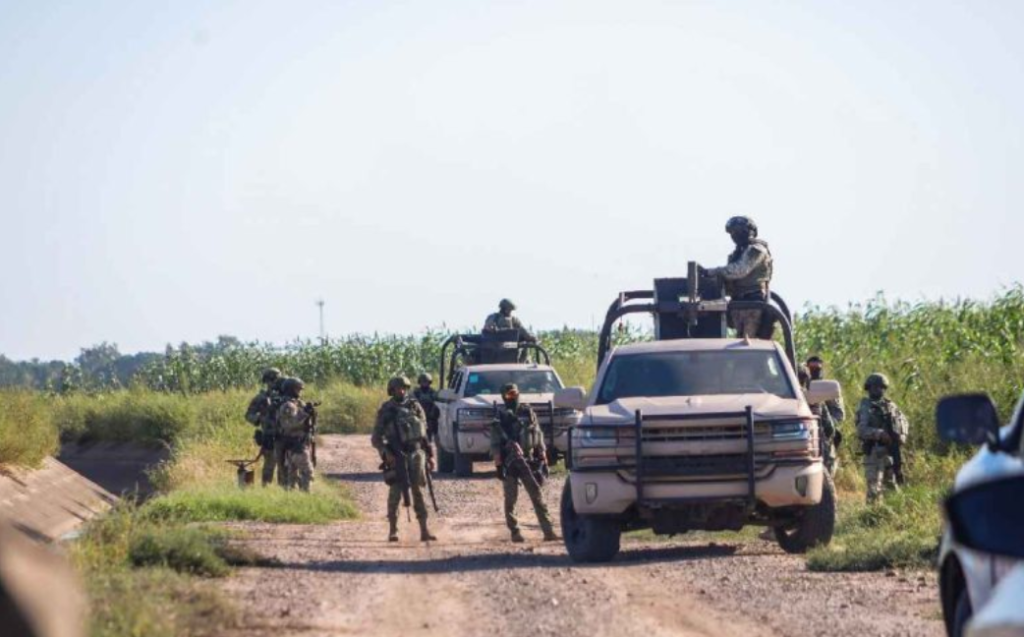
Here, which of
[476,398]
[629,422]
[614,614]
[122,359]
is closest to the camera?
[614,614]

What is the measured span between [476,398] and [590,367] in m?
16.1

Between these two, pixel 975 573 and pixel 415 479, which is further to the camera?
pixel 415 479

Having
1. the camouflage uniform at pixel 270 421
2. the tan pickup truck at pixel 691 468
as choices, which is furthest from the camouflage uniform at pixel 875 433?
the camouflage uniform at pixel 270 421

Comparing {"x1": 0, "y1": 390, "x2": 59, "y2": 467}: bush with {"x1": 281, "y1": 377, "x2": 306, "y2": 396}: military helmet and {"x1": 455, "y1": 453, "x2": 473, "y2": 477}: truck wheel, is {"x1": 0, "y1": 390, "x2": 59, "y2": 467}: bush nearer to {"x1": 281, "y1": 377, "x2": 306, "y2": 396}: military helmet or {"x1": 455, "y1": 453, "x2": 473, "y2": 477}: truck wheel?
{"x1": 455, "y1": 453, "x2": 473, "y2": 477}: truck wheel

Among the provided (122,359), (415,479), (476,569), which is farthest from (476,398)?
(122,359)

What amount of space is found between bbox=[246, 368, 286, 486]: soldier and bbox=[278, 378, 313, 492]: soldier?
0.61 ft

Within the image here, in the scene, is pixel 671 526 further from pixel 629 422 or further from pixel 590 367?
pixel 590 367

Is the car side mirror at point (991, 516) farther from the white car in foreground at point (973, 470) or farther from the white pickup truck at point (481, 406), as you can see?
the white pickup truck at point (481, 406)

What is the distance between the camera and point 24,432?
32.4 meters

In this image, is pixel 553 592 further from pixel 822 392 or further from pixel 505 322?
pixel 505 322

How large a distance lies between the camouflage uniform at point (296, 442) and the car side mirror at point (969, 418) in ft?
56.7

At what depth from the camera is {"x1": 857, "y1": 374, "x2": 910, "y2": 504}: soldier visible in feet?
66.8

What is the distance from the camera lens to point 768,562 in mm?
16219

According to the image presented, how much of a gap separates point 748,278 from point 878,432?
2694mm
